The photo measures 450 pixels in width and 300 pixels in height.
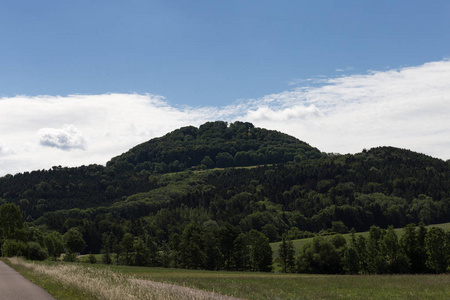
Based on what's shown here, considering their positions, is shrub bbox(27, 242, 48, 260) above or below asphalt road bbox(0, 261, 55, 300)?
below

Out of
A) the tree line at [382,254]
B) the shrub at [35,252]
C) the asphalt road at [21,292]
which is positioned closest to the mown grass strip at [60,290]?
the asphalt road at [21,292]

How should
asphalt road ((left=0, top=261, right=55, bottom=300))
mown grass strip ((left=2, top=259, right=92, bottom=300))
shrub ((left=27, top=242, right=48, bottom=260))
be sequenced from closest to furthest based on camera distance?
asphalt road ((left=0, top=261, right=55, bottom=300)) < mown grass strip ((left=2, top=259, right=92, bottom=300)) < shrub ((left=27, top=242, right=48, bottom=260))

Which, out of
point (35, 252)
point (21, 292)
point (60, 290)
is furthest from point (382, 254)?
point (21, 292)

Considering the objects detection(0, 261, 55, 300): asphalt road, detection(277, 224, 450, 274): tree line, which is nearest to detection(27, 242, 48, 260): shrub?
detection(0, 261, 55, 300): asphalt road

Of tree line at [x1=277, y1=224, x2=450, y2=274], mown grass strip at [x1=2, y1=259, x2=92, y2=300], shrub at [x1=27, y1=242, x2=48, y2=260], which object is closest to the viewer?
mown grass strip at [x1=2, y1=259, x2=92, y2=300]

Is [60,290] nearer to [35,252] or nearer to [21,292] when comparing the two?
[21,292]

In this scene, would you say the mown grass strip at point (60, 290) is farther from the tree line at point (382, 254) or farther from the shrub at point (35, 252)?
the tree line at point (382, 254)

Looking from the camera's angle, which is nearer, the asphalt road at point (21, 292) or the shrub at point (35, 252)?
the asphalt road at point (21, 292)

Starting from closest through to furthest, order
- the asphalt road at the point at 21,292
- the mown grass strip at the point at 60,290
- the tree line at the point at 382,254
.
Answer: the asphalt road at the point at 21,292 → the mown grass strip at the point at 60,290 → the tree line at the point at 382,254

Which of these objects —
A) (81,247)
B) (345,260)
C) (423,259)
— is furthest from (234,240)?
(81,247)

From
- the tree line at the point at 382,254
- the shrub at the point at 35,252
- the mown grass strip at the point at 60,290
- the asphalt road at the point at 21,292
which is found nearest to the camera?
the asphalt road at the point at 21,292

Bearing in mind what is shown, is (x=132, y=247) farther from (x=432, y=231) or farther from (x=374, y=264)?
(x=432, y=231)

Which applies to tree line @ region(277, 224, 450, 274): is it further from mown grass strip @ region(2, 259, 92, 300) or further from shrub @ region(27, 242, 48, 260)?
mown grass strip @ region(2, 259, 92, 300)

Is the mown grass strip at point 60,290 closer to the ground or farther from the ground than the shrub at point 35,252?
farther from the ground
